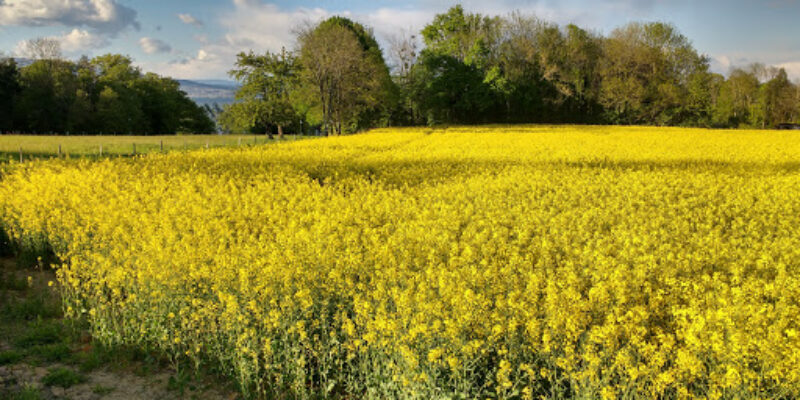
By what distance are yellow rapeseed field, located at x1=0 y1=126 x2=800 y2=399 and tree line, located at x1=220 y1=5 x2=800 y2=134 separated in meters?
41.6

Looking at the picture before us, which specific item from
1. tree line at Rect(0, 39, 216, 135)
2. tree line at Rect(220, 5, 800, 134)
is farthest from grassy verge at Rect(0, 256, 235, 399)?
tree line at Rect(0, 39, 216, 135)

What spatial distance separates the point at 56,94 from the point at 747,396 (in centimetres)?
7414

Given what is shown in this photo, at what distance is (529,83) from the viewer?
64562 mm

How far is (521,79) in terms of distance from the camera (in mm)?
64750

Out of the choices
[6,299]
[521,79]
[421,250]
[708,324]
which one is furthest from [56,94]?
[708,324]

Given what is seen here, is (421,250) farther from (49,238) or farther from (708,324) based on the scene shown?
(49,238)

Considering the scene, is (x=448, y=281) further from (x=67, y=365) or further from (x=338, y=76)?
(x=338, y=76)

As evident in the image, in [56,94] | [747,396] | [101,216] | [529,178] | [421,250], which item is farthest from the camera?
[56,94]

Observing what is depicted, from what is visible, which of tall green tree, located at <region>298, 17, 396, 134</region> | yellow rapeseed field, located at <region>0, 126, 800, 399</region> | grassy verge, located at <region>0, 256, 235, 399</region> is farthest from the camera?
tall green tree, located at <region>298, 17, 396, 134</region>

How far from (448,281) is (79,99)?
70.9 m

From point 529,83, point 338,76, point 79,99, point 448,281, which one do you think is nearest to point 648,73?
point 529,83

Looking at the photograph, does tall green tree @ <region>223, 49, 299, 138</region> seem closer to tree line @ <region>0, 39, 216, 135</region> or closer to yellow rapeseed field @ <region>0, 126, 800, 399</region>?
tree line @ <region>0, 39, 216, 135</region>

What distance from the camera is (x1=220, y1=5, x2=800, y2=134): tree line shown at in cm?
5334

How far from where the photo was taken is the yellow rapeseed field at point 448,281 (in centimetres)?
445
